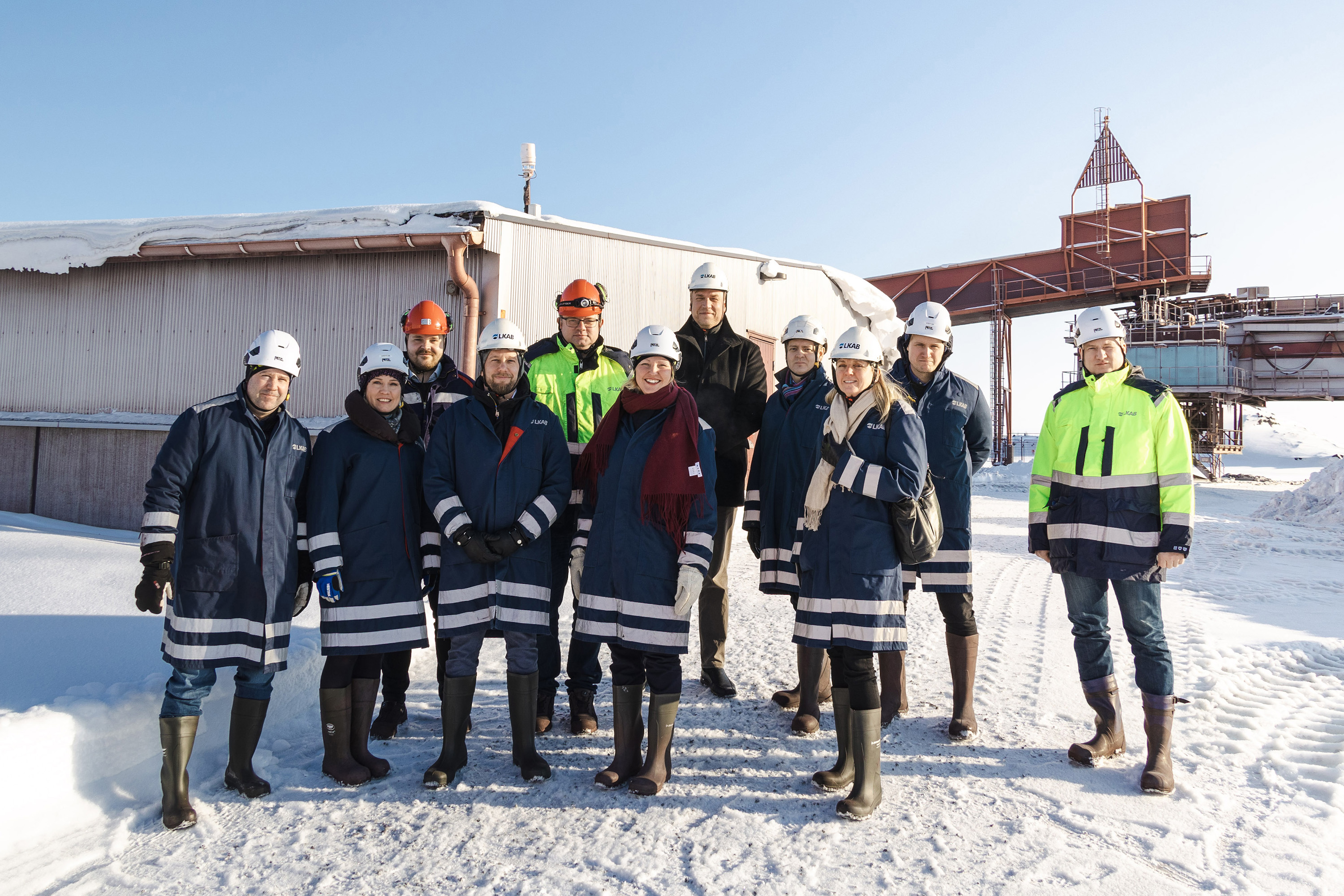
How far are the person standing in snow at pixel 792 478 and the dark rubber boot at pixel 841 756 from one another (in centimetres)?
56

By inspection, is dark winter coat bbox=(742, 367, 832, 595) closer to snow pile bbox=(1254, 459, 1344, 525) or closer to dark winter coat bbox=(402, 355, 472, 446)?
dark winter coat bbox=(402, 355, 472, 446)

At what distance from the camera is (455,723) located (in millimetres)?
3170

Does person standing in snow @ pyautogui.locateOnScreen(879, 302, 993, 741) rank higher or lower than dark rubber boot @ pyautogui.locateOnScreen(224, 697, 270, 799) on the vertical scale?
higher

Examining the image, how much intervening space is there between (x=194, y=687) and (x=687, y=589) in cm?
196

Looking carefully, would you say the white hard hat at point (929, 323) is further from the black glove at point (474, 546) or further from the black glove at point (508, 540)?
the black glove at point (474, 546)

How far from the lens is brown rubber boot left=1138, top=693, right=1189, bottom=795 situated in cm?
301

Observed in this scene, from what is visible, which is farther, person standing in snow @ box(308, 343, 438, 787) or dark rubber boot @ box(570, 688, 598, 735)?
dark rubber boot @ box(570, 688, 598, 735)

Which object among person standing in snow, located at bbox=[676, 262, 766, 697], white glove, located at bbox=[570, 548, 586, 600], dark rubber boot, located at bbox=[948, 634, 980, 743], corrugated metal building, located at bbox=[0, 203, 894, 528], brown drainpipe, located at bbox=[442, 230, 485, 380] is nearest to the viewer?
white glove, located at bbox=[570, 548, 586, 600]

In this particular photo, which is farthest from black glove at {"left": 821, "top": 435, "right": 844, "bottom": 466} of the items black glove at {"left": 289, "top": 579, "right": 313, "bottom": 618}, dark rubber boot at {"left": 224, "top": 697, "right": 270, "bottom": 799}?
dark rubber boot at {"left": 224, "top": 697, "right": 270, "bottom": 799}

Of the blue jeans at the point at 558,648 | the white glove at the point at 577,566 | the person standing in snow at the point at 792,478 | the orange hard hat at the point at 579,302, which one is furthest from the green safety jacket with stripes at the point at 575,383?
the person standing in snow at the point at 792,478

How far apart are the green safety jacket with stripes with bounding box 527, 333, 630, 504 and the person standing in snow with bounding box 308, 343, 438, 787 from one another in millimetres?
789

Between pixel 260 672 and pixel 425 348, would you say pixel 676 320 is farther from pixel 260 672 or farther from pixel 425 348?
pixel 260 672

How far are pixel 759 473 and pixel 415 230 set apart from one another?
207 inches

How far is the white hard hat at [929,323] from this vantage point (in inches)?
148
